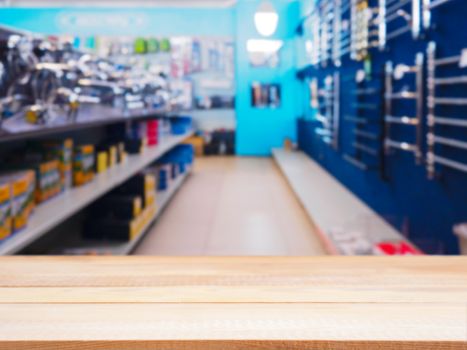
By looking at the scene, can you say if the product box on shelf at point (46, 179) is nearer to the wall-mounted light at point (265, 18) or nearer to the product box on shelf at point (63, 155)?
the product box on shelf at point (63, 155)

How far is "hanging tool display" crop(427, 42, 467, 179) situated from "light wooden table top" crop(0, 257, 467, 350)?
1.98m

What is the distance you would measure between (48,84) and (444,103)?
7.06 ft

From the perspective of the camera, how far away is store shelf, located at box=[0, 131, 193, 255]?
2454 mm

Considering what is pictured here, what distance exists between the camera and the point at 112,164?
4832 millimetres

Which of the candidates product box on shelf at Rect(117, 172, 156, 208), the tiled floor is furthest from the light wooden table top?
product box on shelf at Rect(117, 172, 156, 208)

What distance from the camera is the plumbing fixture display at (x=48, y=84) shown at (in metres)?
2.68

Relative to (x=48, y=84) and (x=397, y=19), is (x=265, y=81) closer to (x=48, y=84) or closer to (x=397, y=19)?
(x=397, y=19)

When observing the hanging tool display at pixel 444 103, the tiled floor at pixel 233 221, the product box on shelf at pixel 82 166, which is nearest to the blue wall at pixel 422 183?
the hanging tool display at pixel 444 103

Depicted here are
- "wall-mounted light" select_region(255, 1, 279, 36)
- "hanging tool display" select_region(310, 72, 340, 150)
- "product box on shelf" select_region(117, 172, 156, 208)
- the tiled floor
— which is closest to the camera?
the tiled floor

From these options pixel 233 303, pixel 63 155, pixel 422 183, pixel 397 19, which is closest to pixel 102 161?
pixel 63 155

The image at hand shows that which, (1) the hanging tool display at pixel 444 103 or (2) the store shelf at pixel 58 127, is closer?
(2) the store shelf at pixel 58 127

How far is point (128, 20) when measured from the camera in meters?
11.9

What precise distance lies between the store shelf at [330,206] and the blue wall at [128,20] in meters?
4.10

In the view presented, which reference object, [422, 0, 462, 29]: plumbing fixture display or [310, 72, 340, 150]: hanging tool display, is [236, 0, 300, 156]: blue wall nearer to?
[310, 72, 340, 150]: hanging tool display
